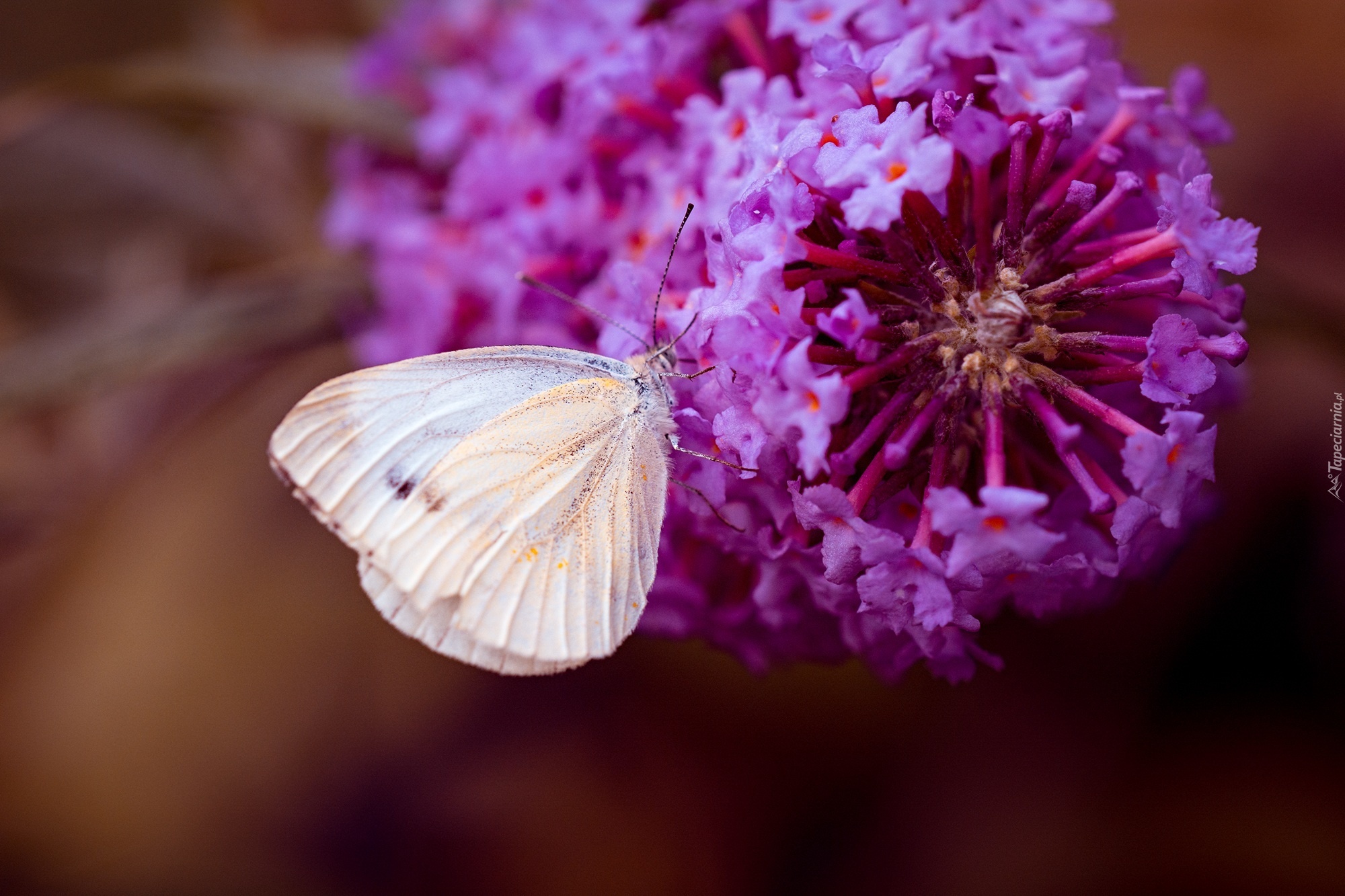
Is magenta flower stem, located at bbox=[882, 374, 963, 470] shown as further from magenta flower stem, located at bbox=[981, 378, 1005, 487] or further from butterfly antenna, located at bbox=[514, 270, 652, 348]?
butterfly antenna, located at bbox=[514, 270, 652, 348]

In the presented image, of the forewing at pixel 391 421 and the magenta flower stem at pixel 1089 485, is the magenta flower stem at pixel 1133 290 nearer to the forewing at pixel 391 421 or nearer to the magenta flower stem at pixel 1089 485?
the magenta flower stem at pixel 1089 485

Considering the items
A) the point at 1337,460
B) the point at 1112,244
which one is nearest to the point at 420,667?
the point at 1112,244

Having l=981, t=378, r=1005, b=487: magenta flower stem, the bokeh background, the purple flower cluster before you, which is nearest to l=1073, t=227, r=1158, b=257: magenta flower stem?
the purple flower cluster

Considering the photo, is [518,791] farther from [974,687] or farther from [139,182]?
[139,182]

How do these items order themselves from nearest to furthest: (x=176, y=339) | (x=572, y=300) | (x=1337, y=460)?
(x=572, y=300) → (x=1337, y=460) → (x=176, y=339)

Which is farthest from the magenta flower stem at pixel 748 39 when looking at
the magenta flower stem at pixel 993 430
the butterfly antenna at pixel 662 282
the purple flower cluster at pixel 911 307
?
the magenta flower stem at pixel 993 430

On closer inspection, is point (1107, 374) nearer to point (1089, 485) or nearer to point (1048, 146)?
point (1089, 485)

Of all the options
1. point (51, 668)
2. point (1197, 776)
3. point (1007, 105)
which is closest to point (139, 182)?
point (51, 668)
